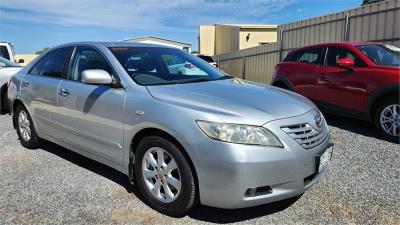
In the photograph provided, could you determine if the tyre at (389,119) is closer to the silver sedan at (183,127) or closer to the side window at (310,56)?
the side window at (310,56)

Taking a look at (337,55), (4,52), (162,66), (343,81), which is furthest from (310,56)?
(4,52)

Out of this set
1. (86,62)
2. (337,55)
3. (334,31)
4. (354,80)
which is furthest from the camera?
(334,31)

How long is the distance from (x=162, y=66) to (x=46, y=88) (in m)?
1.62

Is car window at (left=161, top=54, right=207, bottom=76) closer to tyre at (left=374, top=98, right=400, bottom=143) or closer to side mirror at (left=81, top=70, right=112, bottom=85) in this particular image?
side mirror at (left=81, top=70, right=112, bottom=85)

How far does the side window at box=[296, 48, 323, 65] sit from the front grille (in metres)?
4.35

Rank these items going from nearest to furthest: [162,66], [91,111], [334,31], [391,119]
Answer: [91,111] < [162,66] < [391,119] < [334,31]

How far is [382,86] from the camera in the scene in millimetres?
5996

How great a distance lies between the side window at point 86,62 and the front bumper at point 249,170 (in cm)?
171

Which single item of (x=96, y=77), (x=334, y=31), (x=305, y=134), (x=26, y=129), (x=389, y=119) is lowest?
(x=26, y=129)

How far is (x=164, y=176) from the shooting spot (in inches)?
136

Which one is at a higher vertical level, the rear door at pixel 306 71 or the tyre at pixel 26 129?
the rear door at pixel 306 71

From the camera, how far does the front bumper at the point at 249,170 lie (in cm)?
299

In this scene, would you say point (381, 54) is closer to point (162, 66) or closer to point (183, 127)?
point (162, 66)

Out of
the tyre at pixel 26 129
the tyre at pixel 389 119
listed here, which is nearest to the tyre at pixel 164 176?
the tyre at pixel 26 129
